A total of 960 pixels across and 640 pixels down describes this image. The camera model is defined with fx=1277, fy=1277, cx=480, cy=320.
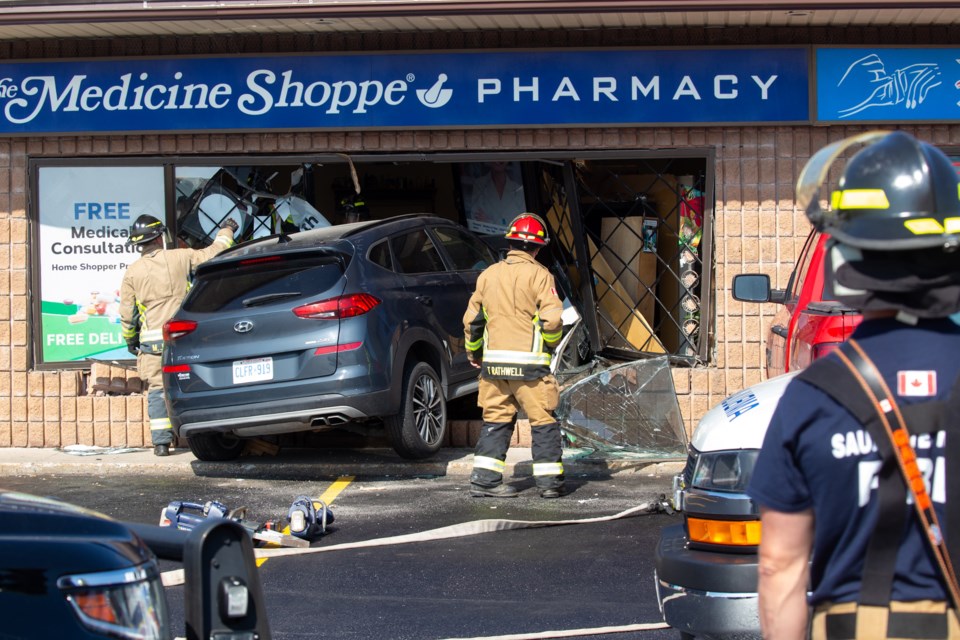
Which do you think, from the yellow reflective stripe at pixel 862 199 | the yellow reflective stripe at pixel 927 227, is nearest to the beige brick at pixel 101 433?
the yellow reflective stripe at pixel 862 199

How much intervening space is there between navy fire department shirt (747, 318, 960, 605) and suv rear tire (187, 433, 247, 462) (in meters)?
7.45

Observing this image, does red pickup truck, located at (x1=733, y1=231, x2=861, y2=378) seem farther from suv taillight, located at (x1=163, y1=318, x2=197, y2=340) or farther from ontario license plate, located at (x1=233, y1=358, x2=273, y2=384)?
suv taillight, located at (x1=163, y1=318, x2=197, y2=340)

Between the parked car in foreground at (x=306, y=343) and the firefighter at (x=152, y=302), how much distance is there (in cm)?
78

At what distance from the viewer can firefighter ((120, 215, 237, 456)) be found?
10016 millimetres

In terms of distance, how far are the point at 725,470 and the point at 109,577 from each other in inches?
81.9

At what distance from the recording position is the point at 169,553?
3115 millimetres

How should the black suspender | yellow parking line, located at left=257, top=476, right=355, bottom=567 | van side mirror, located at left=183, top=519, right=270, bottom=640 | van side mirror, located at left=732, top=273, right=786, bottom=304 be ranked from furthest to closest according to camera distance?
yellow parking line, located at left=257, top=476, right=355, bottom=567
van side mirror, located at left=732, top=273, right=786, bottom=304
van side mirror, located at left=183, top=519, right=270, bottom=640
the black suspender

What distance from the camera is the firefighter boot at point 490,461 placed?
27.2 ft

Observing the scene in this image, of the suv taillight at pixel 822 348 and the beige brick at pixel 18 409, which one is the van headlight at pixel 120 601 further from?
the beige brick at pixel 18 409

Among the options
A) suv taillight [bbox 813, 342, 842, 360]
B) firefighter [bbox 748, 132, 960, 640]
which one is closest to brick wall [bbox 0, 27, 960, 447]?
suv taillight [bbox 813, 342, 842, 360]

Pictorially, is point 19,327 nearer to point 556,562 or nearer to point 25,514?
point 556,562

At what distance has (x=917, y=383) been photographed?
7.72 ft

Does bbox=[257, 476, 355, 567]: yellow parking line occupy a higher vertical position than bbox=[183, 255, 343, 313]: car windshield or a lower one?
lower

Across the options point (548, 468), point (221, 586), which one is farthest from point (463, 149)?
point (221, 586)
